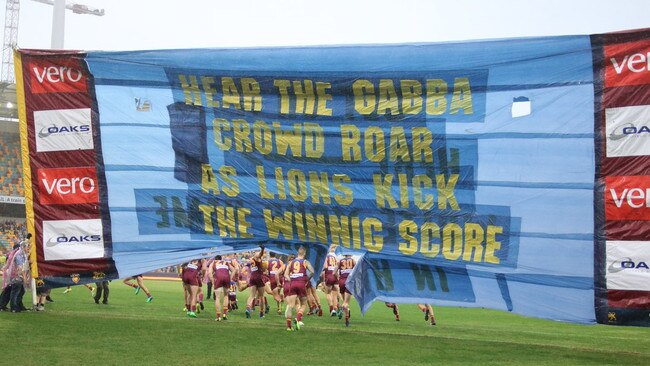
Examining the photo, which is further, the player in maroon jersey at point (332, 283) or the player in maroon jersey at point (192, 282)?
the player in maroon jersey at point (332, 283)

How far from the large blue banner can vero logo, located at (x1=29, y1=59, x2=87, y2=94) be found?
20 cm

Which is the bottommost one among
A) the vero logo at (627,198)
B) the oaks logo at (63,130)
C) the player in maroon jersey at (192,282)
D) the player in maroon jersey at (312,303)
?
the player in maroon jersey at (312,303)

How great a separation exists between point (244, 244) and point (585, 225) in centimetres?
653

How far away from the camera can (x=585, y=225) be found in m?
14.9

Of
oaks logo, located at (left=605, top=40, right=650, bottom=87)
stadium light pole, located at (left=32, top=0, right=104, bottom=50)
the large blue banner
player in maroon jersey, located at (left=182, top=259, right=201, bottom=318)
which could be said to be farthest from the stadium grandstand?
oaks logo, located at (left=605, top=40, right=650, bottom=87)

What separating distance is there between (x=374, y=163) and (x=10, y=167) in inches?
2143

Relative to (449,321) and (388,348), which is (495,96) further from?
(449,321)

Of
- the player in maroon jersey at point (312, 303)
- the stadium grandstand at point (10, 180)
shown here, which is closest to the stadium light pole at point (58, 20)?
the stadium grandstand at point (10, 180)

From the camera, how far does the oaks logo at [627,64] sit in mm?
14430

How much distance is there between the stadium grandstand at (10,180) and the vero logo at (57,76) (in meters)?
43.9

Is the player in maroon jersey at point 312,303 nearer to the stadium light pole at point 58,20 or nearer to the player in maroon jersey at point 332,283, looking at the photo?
the player in maroon jersey at point 332,283

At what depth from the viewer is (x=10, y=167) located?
6469 cm

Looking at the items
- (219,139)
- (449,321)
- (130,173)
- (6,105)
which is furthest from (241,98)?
(6,105)

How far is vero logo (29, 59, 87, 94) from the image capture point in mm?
17500
